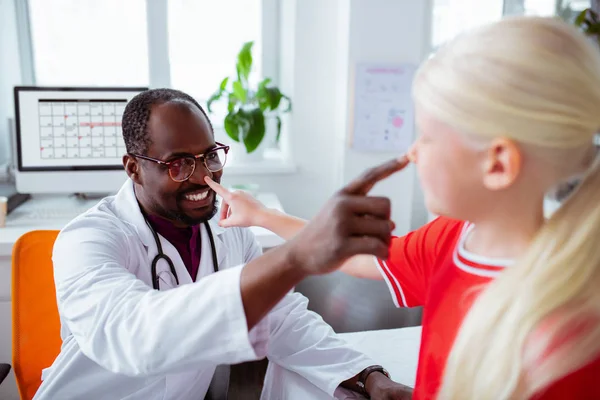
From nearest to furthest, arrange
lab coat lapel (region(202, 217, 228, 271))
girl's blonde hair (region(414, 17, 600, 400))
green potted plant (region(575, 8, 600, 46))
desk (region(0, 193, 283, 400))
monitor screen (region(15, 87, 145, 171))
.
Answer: girl's blonde hair (region(414, 17, 600, 400)), lab coat lapel (region(202, 217, 228, 271)), desk (region(0, 193, 283, 400)), green potted plant (region(575, 8, 600, 46)), monitor screen (region(15, 87, 145, 171))

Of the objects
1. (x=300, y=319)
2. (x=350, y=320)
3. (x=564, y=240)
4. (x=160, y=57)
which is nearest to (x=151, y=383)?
(x=300, y=319)

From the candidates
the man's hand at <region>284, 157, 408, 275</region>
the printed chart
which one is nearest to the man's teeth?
the man's hand at <region>284, 157, 408, 275</region>

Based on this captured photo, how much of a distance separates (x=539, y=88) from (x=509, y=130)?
0.18 ft

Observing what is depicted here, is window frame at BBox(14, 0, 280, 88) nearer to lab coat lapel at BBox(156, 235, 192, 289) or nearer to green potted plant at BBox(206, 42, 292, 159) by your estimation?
green potted plant at BBox(206, 42, 292, 159)

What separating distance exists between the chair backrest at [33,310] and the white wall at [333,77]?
125cm

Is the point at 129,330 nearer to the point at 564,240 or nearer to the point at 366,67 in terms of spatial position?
the point at 564,240

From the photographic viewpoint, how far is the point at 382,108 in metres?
2.29

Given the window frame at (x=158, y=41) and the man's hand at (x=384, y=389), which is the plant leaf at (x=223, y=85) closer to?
the window frame at (x=158, y=41)

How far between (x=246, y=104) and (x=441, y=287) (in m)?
1.75

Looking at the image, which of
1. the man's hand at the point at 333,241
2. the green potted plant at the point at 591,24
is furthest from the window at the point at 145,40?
the man's hand at the point at 333,241

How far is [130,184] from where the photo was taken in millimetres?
1241

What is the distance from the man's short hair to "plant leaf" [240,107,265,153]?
113 centimetres

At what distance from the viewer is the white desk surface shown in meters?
1.86

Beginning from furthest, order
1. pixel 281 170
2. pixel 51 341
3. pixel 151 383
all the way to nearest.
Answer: pixel 281 170 → pixel 51 341 → pixel 151 383
